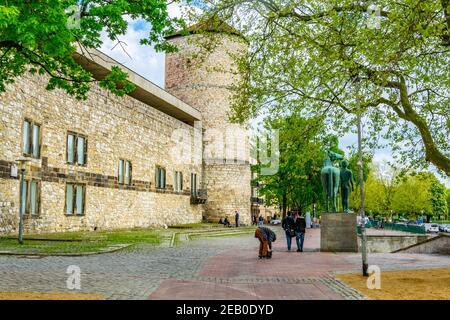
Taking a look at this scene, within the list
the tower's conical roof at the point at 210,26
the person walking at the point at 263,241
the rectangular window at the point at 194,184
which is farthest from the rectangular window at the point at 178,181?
the tower's conical roof at the point at 210,26

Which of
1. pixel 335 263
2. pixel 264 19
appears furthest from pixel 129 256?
pixel 264 19

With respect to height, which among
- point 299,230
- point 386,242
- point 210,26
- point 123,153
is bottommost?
point 386,242

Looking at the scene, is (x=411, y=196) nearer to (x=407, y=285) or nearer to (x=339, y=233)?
(x=339, y=233)

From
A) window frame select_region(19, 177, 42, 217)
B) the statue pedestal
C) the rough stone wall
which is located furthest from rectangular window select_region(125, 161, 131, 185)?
the statue pedestal

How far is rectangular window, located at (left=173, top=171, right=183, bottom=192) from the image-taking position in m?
41.3

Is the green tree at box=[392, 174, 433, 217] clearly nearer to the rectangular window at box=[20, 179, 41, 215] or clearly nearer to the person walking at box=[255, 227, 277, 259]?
the rectangular window at box=[20, 179, 41, 215]

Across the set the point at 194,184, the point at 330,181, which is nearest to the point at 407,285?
the point at 330,181

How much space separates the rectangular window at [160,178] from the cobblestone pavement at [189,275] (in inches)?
808

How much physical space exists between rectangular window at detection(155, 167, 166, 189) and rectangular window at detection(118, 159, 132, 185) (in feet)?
14.9

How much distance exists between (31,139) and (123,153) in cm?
941

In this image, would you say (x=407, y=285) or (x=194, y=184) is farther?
(x=194, y=184)

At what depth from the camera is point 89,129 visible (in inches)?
1118

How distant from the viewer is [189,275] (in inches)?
460
